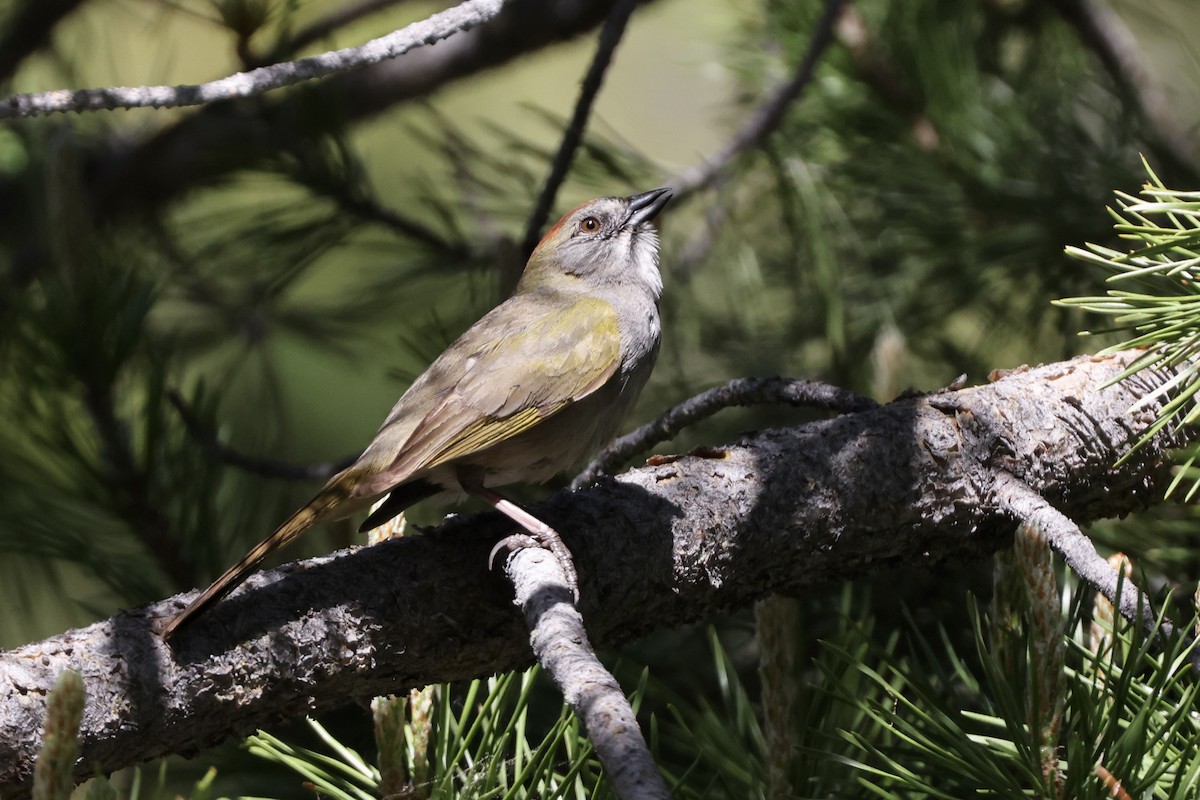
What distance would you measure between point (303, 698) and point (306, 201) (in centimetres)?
280

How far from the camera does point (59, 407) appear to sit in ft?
10.4

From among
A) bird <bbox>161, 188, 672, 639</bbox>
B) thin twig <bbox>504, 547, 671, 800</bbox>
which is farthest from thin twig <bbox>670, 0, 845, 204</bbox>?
thin twig <bbox>504, 547, 671, 800</bbox>

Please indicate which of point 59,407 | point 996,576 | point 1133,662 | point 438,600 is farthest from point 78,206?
point 1133,662

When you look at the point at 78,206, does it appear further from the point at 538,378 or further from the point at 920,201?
the point at 920,201

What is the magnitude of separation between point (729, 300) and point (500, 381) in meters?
2.16

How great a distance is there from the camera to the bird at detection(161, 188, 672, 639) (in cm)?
287

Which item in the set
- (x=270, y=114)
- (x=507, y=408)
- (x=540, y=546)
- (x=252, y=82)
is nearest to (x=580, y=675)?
(x=540, y=546)

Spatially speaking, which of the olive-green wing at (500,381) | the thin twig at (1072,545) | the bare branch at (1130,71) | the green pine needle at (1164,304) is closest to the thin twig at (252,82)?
the olive-green wing at (500,381)

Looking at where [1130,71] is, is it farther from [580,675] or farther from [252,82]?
[580,675]

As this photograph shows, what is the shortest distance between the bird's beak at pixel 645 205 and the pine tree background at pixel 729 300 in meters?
0.35

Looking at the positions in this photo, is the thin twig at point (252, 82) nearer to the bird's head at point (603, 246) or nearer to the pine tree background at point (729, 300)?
the pine tree background at point (729, 300)

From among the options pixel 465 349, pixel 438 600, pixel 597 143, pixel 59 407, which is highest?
pixel 597 143

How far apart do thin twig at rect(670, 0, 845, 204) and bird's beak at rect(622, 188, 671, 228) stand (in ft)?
0.35

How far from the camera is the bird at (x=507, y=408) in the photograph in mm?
2865
